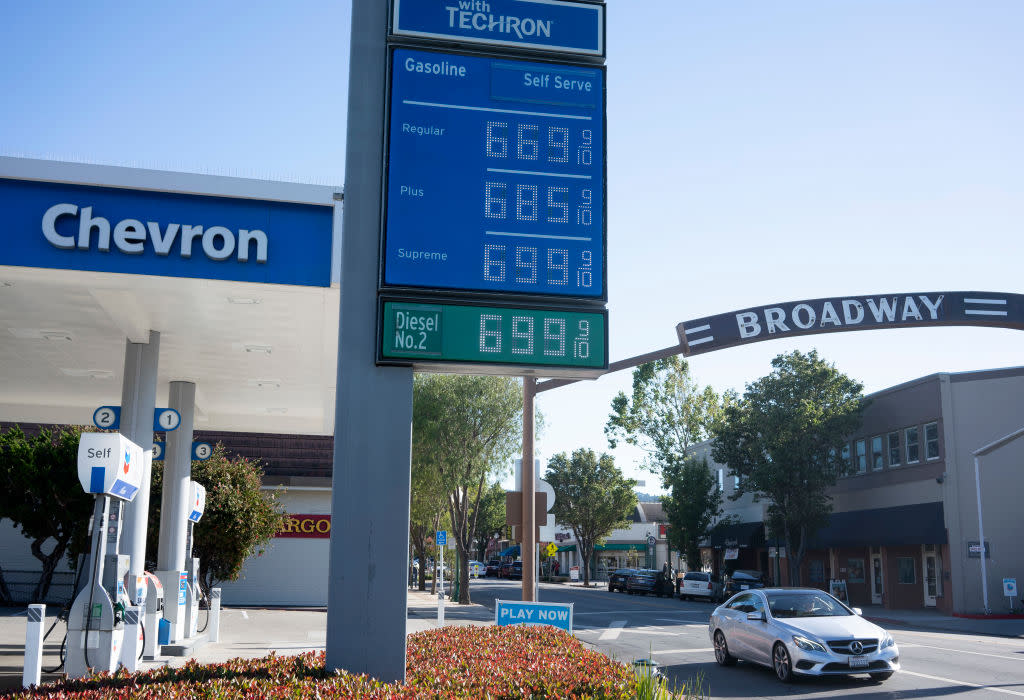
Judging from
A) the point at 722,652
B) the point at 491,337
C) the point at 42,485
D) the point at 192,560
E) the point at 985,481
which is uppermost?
the point at 985,481

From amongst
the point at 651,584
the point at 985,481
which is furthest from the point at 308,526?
the point at 985,481

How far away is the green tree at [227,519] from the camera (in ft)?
73.0

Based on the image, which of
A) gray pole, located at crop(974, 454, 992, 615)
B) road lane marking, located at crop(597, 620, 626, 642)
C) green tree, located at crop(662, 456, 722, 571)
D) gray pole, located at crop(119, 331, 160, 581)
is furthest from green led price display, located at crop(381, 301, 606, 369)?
green tree, located at crop(662, 456, 722, 571)

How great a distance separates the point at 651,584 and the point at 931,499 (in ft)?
60.9

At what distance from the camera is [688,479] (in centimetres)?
5666

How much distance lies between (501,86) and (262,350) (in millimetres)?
10490

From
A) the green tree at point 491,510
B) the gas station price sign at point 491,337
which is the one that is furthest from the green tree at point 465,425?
the green tree at point 491,510

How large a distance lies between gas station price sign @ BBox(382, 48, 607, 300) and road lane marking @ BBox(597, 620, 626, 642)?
16590 millimetres

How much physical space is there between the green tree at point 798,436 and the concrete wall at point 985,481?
17.6 ft

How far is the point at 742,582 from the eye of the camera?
45.5 metres

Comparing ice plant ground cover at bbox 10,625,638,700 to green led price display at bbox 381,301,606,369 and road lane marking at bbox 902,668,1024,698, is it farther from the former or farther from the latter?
road lane marking at bbox 902,668,1024,698

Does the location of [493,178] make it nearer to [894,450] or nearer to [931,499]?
[931,499]

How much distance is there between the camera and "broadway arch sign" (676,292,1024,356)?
2331 centimetres

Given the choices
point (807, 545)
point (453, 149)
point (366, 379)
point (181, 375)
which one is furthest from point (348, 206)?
point (807, 545)
